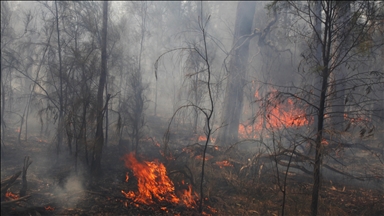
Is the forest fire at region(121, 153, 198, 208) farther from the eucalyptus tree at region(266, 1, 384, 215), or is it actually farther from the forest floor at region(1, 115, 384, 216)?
the eucalyptus tree at region(266, 1, 384, 215)

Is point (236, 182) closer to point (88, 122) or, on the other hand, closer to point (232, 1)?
point (88, 122)

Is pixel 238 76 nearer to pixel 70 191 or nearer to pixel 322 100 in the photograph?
pixel 322 100

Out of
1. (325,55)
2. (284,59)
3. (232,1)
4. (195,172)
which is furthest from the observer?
(232,1)

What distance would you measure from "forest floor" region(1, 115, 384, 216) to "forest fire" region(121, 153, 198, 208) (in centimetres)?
19

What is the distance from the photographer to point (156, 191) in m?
7.45

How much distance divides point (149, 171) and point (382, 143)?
7134 millimetres

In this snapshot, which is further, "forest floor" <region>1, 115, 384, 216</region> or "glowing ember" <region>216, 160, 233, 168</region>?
"glowing ember" <region>216, 160, 233, 168</region>

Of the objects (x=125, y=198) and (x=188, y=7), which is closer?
(x=125, y=198)

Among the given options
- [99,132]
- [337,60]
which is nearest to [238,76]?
[99,132]

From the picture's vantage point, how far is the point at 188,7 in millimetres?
27625

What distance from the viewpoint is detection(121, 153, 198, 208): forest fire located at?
7147 millimetres

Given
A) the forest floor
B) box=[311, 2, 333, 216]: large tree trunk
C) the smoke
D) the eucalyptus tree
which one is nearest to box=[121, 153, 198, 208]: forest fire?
the forest floor

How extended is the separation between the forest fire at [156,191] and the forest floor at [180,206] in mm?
190

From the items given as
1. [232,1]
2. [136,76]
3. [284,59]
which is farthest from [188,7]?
[136,76]
